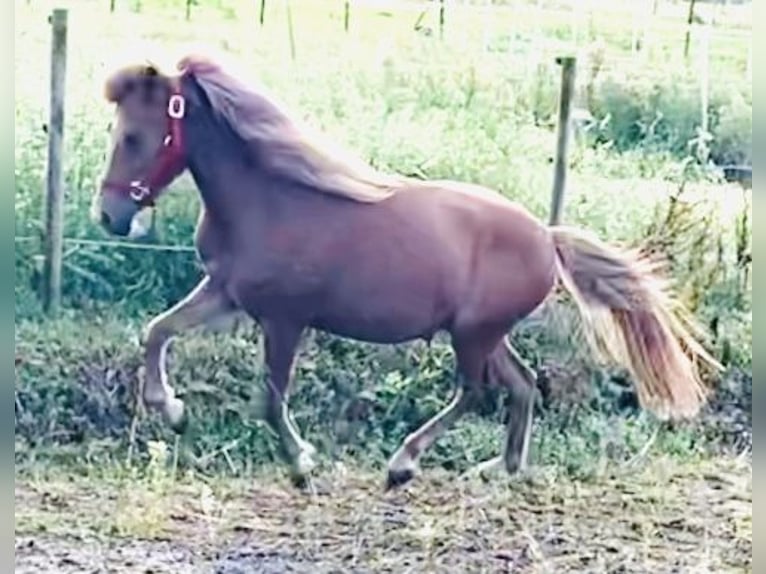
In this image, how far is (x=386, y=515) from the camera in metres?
2.92

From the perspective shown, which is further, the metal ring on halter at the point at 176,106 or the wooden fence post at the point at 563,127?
the wooden fence post at the point at 563,127

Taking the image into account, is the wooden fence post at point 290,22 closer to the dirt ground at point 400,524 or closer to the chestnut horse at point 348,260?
the chestnut horse at point 348,260

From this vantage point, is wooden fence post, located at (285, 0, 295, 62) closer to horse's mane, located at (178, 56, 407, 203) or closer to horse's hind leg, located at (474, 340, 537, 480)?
horse's mane, located at (178, 56, 407, 203)

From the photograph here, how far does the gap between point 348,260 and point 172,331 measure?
295mm

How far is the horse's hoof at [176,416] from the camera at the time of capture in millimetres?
2879

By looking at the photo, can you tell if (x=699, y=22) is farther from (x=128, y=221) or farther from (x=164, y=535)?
(x=164, y=535)

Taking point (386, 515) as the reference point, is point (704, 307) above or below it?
above

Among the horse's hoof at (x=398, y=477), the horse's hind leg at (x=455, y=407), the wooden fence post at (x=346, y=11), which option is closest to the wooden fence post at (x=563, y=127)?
the horse's hind leg at (x=455, y=407)

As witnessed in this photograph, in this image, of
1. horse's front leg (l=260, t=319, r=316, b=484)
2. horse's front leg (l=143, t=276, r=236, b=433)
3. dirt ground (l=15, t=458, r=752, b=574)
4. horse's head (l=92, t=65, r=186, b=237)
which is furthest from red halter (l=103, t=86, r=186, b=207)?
dirt ground (l=15, t=458, r=752, b=574)

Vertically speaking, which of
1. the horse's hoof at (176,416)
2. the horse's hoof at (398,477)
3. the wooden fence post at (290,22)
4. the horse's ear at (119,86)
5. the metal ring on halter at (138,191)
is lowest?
the horse's hoof at (398,477)

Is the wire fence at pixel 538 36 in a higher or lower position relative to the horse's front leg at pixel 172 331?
higher

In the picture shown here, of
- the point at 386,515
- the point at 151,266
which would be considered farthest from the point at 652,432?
the point at 151,266

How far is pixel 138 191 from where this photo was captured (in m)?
2.86

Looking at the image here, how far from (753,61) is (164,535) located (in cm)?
116
